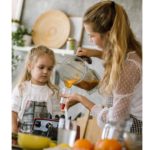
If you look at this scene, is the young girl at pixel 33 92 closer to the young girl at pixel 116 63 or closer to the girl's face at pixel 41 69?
the girl's face at pixel 41 69

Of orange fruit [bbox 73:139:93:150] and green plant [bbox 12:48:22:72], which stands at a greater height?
green plant [bbox 12:48:22:72]

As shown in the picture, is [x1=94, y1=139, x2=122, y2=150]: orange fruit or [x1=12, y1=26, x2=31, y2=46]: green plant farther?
[x1=12, y1=26, x2=31, y2=46]: green plant

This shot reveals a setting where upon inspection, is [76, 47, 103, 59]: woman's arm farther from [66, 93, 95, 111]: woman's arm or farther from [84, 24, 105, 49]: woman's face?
[66, 93, 95, 111]: woman's arm

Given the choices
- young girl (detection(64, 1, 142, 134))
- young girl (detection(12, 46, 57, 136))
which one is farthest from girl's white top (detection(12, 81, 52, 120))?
young girl (detection(64, 1, 142, 134))

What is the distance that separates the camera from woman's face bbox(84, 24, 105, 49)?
40.9 inches

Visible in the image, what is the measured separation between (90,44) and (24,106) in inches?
11.4

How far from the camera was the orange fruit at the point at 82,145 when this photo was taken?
979 millimetres

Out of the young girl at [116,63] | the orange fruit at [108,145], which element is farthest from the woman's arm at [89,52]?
the orange fruit at [108,145]

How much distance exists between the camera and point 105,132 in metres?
1.00

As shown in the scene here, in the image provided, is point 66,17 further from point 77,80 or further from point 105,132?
point 105,132

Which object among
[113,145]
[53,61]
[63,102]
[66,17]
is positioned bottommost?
[113,145]

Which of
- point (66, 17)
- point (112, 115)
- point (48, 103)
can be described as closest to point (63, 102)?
point (48, 103)

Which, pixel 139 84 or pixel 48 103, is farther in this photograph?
pixel 48 103

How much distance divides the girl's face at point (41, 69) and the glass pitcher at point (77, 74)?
4cm
